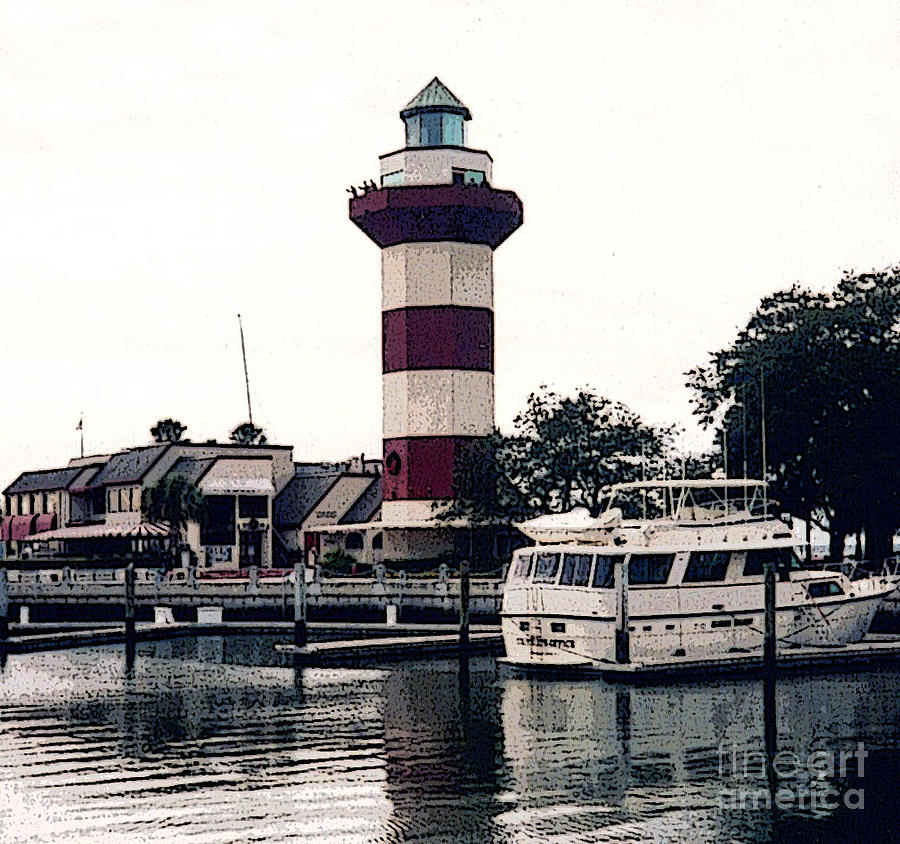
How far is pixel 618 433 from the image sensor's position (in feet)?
280

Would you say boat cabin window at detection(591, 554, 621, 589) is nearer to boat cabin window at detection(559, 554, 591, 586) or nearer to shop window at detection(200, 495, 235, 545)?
boat cabin window at detection(559, 554, 591, 586)

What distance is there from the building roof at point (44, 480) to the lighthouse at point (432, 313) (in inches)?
1303

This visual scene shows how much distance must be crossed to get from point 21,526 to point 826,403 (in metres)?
64.9

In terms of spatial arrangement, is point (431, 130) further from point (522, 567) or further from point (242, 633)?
point (522, 567)

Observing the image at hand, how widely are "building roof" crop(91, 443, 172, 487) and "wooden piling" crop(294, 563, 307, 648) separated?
45126mm

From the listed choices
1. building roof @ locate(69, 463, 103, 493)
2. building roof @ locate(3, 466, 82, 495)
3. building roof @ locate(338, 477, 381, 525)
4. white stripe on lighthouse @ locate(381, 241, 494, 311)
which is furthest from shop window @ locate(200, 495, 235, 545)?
white stripe on lighthouse @ locate(381, 241, 494, 311)

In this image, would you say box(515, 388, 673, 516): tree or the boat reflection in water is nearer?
the boat reflection in water

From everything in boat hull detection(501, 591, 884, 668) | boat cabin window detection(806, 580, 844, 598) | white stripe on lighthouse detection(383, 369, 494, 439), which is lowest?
boat hull detection(501, 591, 884, 668)

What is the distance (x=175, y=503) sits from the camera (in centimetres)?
9875

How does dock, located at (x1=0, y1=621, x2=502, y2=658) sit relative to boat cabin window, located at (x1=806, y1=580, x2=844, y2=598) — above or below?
below

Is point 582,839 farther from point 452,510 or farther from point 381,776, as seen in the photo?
point 452,510

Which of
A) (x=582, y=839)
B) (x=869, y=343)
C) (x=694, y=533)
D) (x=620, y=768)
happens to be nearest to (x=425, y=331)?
(x=869, y=343)

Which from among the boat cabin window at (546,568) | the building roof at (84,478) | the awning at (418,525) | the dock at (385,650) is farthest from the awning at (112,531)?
the boat cabin window at (546,568)

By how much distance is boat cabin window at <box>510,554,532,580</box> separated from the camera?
2057 inches
